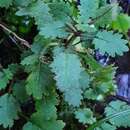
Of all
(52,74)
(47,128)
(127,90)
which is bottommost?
(127,90)

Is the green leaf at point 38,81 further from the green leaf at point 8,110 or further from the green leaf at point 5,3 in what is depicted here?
the green leaf at point 5,3

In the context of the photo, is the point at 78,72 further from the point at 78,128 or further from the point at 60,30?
the point at 78,128

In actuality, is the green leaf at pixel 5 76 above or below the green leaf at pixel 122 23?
below

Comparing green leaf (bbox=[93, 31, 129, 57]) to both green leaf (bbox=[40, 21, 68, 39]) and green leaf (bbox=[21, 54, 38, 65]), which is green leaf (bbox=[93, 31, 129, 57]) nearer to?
green leaf (bbox=[40, 21, 68, 39])

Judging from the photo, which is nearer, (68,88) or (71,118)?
(68,88)

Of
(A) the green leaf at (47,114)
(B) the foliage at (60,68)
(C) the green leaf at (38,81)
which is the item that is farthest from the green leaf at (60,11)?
(A) the green leaf at (47,114)

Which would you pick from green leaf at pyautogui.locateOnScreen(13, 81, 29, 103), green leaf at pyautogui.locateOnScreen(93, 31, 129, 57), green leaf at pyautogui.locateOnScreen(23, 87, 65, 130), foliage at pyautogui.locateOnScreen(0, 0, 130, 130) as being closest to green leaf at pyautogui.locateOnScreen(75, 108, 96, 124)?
foliage at pyautogui.locateOnScreen(0, 0, 130, 130)

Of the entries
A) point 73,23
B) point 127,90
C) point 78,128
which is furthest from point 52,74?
point 127,90
